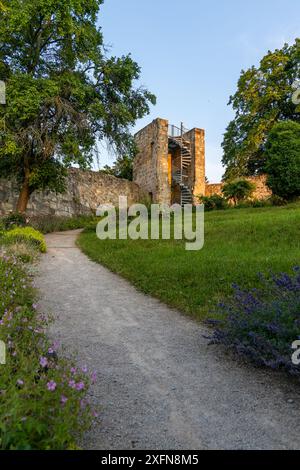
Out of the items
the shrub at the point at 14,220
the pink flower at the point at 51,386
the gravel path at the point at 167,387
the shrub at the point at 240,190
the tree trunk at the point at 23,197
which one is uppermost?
the shrub at the point at 240,190

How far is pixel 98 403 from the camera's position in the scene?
2.86m

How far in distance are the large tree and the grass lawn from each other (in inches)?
233

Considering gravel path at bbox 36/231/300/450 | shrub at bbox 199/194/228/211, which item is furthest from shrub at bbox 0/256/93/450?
shrub at bbox 199/194/228/211

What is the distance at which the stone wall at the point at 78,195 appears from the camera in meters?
19.2

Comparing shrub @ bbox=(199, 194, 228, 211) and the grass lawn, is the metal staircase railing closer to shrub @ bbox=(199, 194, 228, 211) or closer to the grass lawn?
shrub @ bbox=(199, 194, 228, 211)

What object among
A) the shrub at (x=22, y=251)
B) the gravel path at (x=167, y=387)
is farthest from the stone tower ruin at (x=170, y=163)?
the gravel path at (x=167, y=387)

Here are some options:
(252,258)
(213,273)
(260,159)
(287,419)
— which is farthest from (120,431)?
(260,159)

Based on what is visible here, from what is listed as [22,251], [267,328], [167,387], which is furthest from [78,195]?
[167,387]

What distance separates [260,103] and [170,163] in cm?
786

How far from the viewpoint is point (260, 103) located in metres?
26.2

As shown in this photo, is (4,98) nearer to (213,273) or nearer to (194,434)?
(213,273)

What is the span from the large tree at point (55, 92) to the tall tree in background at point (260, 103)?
39.4 ft

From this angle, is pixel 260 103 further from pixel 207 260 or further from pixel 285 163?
pixel 207 260

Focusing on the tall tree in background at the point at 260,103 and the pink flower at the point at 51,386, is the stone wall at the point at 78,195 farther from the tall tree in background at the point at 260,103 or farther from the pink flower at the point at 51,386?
the pink flower at the point at 51,386
